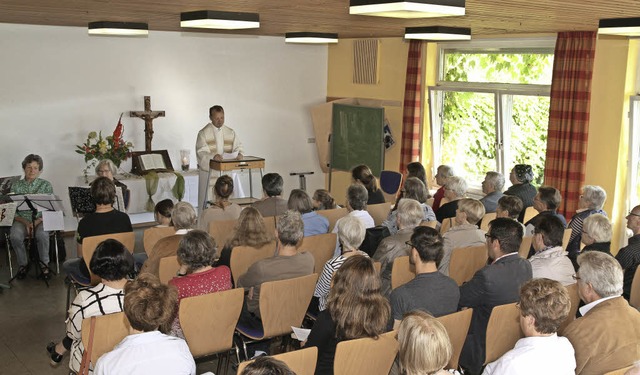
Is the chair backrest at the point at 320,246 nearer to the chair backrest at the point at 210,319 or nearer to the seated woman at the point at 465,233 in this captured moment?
the seated woman at the point at 465,233

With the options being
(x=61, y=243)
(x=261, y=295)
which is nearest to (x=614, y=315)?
(x=261, y=295)

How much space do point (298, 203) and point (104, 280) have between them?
2.50 meters

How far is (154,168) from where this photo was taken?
35.4 feet

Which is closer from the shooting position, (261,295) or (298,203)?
(261,295)

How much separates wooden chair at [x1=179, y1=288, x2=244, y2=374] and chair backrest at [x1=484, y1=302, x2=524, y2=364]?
157 cm

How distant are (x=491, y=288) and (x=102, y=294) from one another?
247 cm

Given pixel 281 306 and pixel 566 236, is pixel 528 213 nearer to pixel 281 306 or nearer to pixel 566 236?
pixel 566 236

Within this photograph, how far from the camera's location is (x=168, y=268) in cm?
538

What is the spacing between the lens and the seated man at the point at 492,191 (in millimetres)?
7769

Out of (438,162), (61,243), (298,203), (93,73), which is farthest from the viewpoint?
(438,162)

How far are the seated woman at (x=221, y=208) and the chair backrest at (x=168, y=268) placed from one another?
171cm

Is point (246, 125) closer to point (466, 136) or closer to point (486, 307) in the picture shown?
point (466, 136)

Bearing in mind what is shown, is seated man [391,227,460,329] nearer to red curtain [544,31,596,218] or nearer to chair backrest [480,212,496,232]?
chair backrest [480,212,496,232]

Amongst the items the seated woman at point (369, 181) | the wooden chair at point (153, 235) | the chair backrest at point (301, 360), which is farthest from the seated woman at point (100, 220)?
the chair backrest at point (301, 360)
